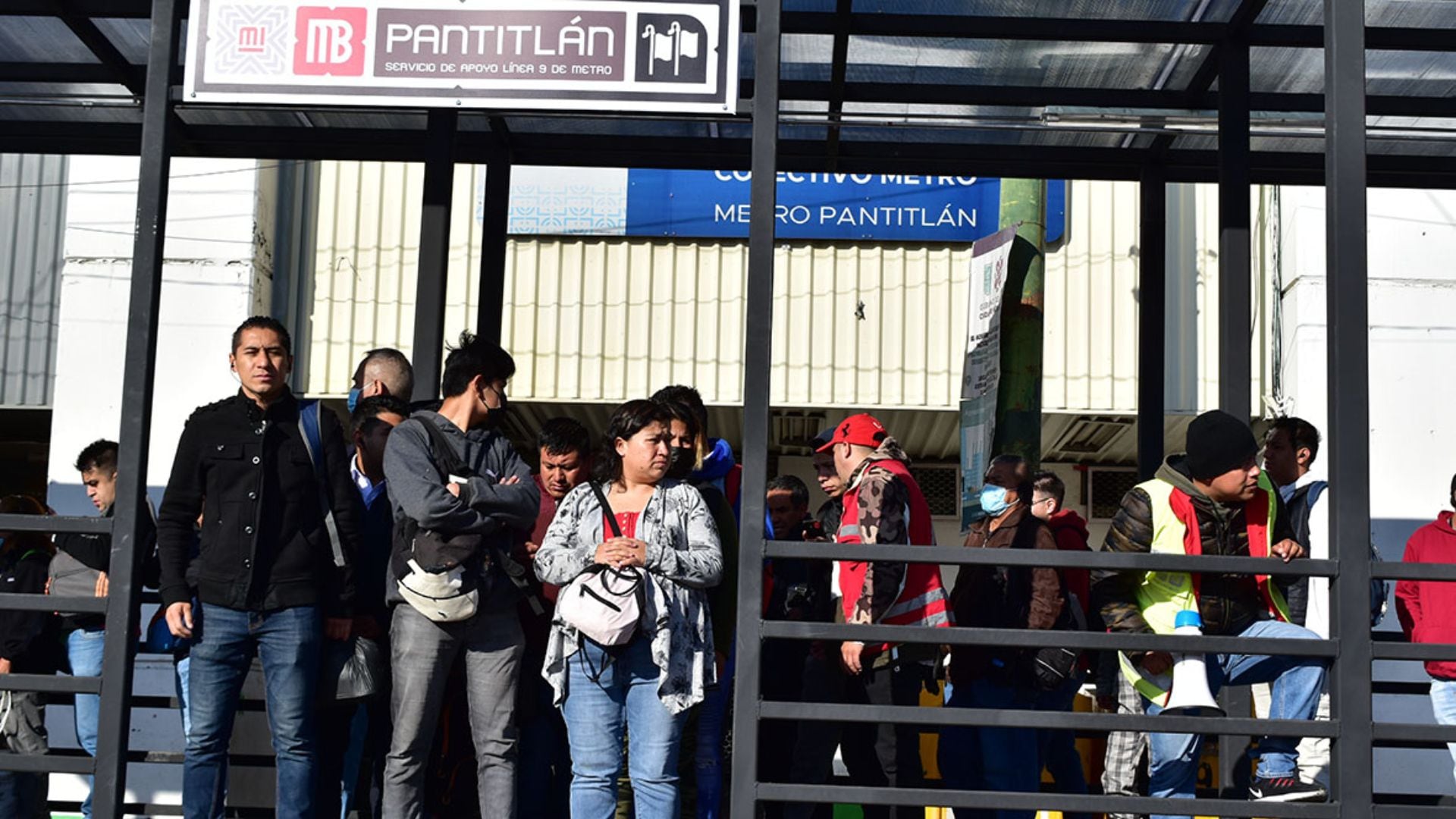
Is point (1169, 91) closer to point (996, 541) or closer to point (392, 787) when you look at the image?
point (996, 541)

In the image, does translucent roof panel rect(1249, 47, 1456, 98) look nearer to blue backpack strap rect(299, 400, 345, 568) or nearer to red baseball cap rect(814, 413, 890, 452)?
red baseball cap rect(814, 413, 890, 452)

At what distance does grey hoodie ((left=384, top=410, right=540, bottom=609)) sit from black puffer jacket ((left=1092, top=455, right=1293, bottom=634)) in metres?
2.11

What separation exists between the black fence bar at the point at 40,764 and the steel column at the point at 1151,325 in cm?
497

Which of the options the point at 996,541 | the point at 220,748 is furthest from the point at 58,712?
the point at 996,541

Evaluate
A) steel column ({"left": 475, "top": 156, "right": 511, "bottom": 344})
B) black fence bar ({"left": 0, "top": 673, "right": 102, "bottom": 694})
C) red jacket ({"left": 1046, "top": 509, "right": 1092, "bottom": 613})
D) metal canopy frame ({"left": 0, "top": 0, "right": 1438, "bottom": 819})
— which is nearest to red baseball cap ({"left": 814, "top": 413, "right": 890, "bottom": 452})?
red jacket ({"left": 1046, "top": 509, "right": 1092, "bottom": 613})

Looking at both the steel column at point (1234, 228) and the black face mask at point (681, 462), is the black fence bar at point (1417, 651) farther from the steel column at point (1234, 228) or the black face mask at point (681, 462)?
the black face mask at point (681, 462)

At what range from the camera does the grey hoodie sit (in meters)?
5.40

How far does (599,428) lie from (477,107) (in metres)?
9.79

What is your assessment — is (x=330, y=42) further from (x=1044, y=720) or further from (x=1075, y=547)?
(x=1075, y=547)

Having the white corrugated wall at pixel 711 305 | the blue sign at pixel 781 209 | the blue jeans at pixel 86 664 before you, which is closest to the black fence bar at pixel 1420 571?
the blue jeans at pixel 86 664

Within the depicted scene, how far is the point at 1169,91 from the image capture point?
24.6ft

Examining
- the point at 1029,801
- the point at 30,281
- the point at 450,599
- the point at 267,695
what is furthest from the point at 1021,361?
the point at 30,281

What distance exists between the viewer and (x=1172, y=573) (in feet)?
17.4

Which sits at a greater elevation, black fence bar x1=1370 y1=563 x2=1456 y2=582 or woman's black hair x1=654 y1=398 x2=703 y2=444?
woman's black hair x1=654 y1=398 x2=703 y2=444
